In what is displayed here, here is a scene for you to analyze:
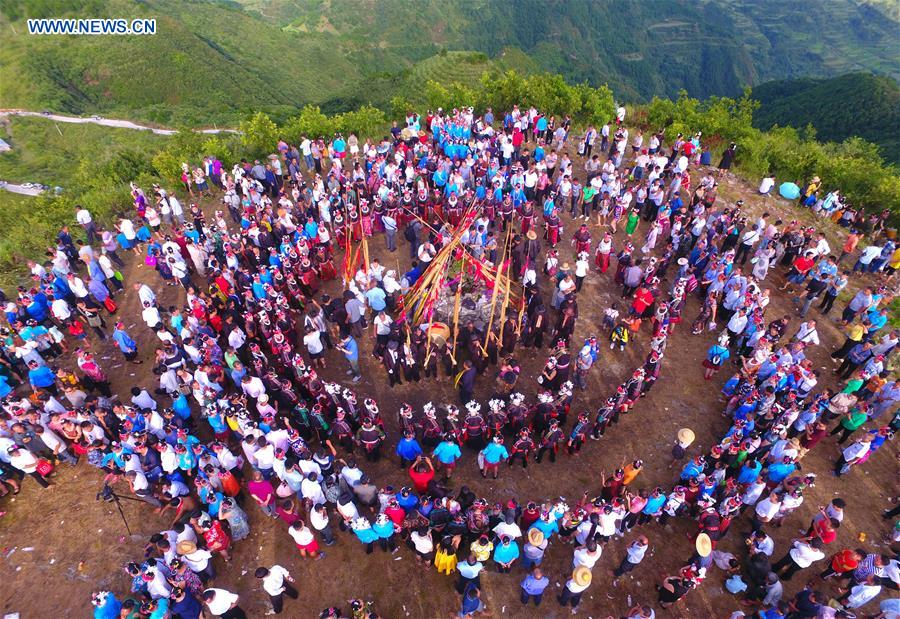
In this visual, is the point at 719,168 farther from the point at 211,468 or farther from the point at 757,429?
the point at 211,468

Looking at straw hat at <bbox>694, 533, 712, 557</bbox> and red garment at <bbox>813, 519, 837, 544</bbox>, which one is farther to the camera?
red garment at <bbox>813, 519, 837, 544</bbox>

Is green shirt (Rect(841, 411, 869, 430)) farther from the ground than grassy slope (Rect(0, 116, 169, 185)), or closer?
farther from the ground

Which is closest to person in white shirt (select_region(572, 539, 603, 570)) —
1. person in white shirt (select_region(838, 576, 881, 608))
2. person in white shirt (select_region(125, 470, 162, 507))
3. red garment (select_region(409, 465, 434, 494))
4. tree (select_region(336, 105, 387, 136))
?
red garment (select_region(409, 465, 434, 494))

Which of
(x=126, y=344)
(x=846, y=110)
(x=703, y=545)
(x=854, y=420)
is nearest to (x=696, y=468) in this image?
(x=703, y=545)

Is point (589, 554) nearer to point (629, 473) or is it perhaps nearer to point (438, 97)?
point (629, 473)

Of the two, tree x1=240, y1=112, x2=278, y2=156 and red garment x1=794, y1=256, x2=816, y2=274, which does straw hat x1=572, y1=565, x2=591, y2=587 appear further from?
tree x1=240, y1=112, x2=278, y2=156

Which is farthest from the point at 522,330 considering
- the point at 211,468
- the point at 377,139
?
the point at 377,139
